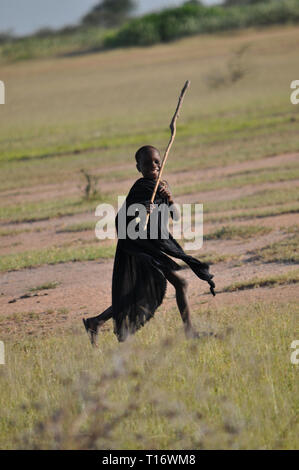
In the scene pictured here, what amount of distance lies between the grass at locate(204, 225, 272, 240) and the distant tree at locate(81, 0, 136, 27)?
106994mm

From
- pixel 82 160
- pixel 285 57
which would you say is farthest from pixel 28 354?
pixel 285 57

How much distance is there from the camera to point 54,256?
10.0 meters

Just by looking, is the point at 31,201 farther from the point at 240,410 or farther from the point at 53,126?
the point at 53,126

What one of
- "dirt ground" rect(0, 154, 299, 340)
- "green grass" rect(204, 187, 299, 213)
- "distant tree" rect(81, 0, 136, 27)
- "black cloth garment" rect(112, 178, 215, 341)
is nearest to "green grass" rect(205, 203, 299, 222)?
"dirt ground" rect(0, 154, 299, 340)

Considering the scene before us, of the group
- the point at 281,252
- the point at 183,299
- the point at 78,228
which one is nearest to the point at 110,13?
the point at 78,228

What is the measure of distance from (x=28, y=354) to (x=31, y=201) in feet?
30.7

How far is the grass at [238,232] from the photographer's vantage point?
998cm

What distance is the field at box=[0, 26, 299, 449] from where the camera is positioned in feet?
14.4

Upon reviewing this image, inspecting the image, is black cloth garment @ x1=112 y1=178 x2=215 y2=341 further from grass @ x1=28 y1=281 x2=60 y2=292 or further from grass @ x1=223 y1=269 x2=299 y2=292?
grass @ x1=28 y1=281 x2=60 y2=292

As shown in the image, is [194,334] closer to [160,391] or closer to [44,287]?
[160,391]

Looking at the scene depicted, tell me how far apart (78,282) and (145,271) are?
10.0 feet

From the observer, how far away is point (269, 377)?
4938 millimetres

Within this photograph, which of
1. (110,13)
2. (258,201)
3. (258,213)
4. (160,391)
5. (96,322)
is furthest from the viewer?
(110,13)

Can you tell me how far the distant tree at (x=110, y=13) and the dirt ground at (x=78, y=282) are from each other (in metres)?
106
